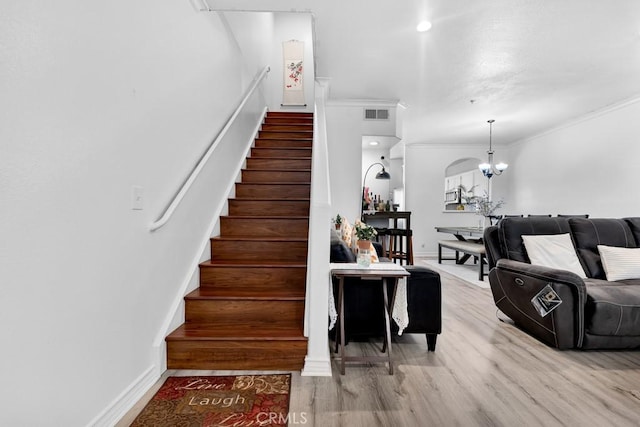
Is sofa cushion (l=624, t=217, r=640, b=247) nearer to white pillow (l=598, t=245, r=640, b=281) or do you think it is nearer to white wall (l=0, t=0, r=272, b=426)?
white pillow (l=598, t=245, r=640, b=281)

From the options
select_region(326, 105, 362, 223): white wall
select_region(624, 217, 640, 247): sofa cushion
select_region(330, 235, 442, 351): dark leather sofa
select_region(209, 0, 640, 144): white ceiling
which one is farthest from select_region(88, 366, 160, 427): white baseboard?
select_region(624, 217, 640, 247): sofa cushion

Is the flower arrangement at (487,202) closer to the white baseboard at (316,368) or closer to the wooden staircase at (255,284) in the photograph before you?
the wooden staircase at (255,284)

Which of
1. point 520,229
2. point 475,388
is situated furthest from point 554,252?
point 475,388

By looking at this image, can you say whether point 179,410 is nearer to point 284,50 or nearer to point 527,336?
point 527,336

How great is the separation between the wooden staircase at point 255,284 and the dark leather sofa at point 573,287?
1.85m

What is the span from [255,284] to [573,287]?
2.39 meters

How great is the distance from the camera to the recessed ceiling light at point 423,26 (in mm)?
3183

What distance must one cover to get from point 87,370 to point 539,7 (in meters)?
4.12

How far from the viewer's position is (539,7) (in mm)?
2873

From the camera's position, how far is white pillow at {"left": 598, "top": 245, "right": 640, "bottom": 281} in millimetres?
2805

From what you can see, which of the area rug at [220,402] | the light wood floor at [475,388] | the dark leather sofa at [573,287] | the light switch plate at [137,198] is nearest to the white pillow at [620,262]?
the dark leather sofa at [573,287]

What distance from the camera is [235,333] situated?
7.20ft

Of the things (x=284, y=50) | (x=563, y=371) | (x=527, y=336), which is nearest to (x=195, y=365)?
(x=563, y=371)

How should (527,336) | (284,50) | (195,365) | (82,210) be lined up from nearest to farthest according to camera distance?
(82,210) → (195,365) → (527,336) → (284,50)
